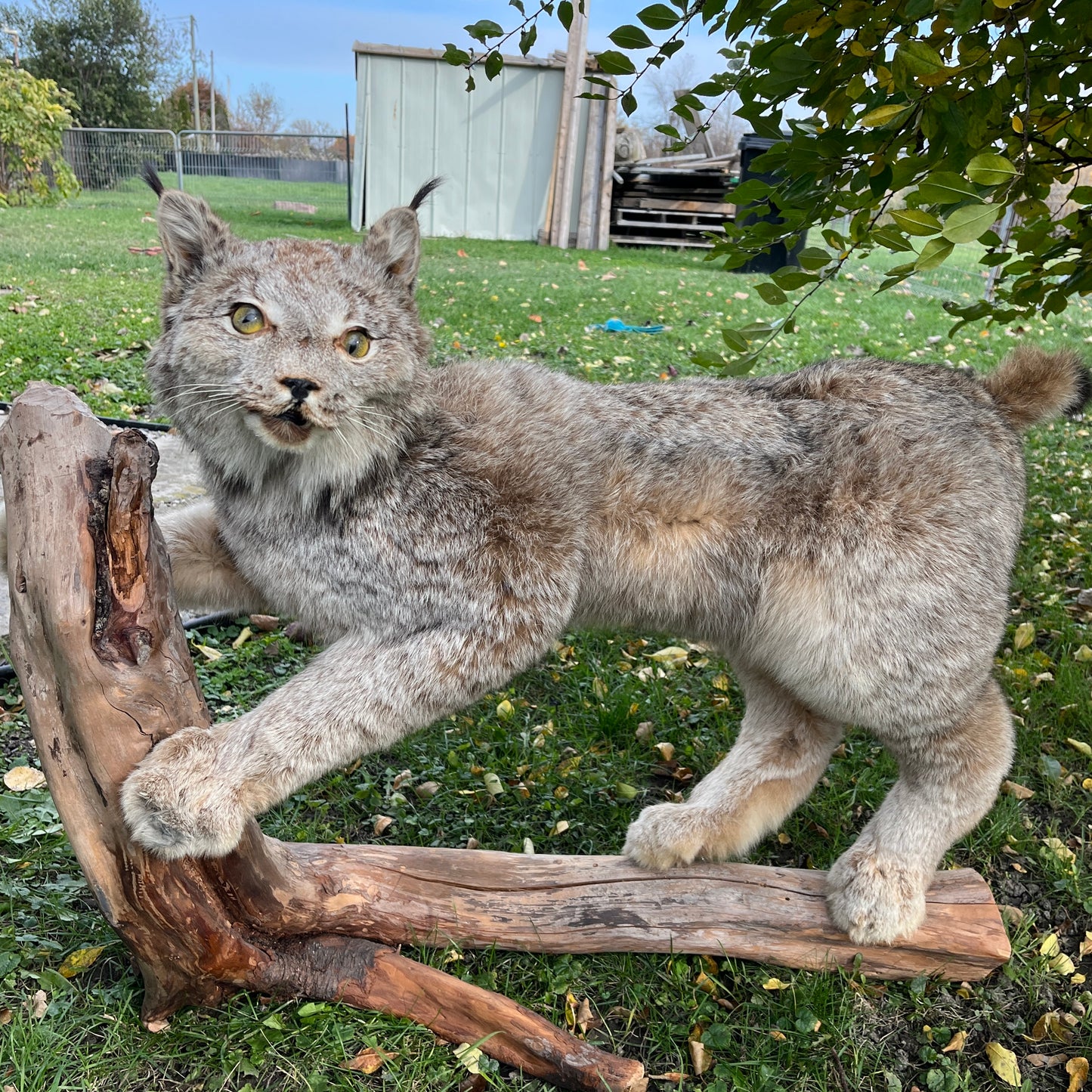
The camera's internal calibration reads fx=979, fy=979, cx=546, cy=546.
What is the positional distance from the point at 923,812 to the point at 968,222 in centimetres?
189

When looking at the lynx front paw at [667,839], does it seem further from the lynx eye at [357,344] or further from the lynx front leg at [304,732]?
the lynx eye at [357,344]

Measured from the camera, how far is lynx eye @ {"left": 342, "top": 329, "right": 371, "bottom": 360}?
2.89 metres

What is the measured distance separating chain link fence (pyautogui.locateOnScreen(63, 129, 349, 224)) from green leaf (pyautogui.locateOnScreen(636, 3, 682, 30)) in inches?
744

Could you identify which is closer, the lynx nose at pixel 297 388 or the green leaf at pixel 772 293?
the lynx nose at pixel 297 388

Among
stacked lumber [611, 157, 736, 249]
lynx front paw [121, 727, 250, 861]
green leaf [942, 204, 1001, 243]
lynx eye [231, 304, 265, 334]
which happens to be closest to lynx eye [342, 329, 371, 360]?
lynx eye [231, 304, 265, 334]

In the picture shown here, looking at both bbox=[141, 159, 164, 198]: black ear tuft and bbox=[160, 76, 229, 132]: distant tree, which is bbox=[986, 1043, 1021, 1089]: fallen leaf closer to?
bbox=[141, 159, 164, 198]: black ear tuft

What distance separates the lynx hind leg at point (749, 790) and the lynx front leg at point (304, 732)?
0.71 m

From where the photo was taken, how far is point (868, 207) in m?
3.38

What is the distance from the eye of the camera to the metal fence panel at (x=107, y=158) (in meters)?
22.7

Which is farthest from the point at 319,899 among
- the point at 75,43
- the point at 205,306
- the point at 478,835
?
the point at 75,43

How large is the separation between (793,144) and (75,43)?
3348cm

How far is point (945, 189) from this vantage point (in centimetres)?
230

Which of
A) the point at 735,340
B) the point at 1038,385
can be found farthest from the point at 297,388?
the point at 1038,385

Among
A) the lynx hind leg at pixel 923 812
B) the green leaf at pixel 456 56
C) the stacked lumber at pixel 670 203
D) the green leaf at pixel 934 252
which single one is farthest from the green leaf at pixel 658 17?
the stacked lumber at pixel 670 203
